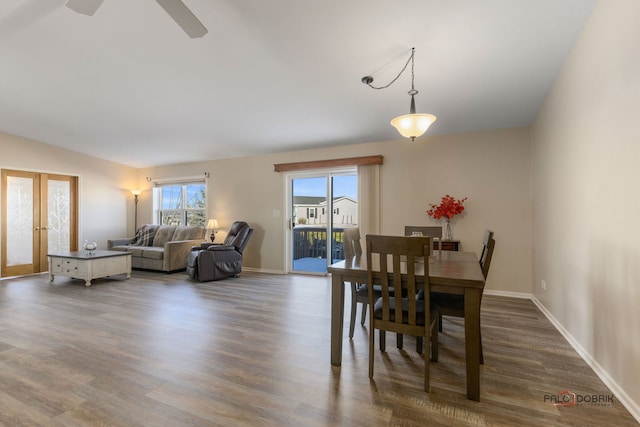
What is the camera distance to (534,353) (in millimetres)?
2393

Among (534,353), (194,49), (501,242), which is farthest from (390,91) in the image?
(534,353)

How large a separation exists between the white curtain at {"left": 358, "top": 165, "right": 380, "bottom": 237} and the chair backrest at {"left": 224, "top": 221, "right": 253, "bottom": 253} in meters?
2.23

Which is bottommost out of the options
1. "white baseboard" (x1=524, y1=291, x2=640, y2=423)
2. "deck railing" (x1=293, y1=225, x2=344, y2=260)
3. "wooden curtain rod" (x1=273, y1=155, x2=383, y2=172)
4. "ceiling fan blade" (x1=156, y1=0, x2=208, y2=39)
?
"white baseboard" (x1=524, y1=291, x2=640, y2=423)

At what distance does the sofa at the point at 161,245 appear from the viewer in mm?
5680

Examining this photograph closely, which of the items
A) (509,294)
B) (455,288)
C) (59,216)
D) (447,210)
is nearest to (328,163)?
(447,210)

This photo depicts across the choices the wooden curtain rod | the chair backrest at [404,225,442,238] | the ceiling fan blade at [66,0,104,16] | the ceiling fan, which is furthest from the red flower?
the ceiling fan blade at [66,0,104,16]

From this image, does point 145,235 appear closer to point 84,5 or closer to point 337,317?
point 84,5

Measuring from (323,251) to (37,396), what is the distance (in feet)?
13.7

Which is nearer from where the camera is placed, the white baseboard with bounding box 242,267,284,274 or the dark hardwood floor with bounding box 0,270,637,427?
the dark hardwood floor with bounding box 0,270,637,427

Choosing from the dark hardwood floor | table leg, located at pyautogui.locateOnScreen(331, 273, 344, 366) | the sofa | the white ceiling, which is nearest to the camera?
the dark hardwood floor

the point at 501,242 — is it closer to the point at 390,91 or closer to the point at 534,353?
the point at 534,353

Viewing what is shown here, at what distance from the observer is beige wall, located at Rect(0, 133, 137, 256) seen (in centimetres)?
554

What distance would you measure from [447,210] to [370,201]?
1220mm

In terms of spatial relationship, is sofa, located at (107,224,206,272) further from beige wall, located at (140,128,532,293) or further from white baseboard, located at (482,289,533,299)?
white baseboard, located at (482,289,533,299)
